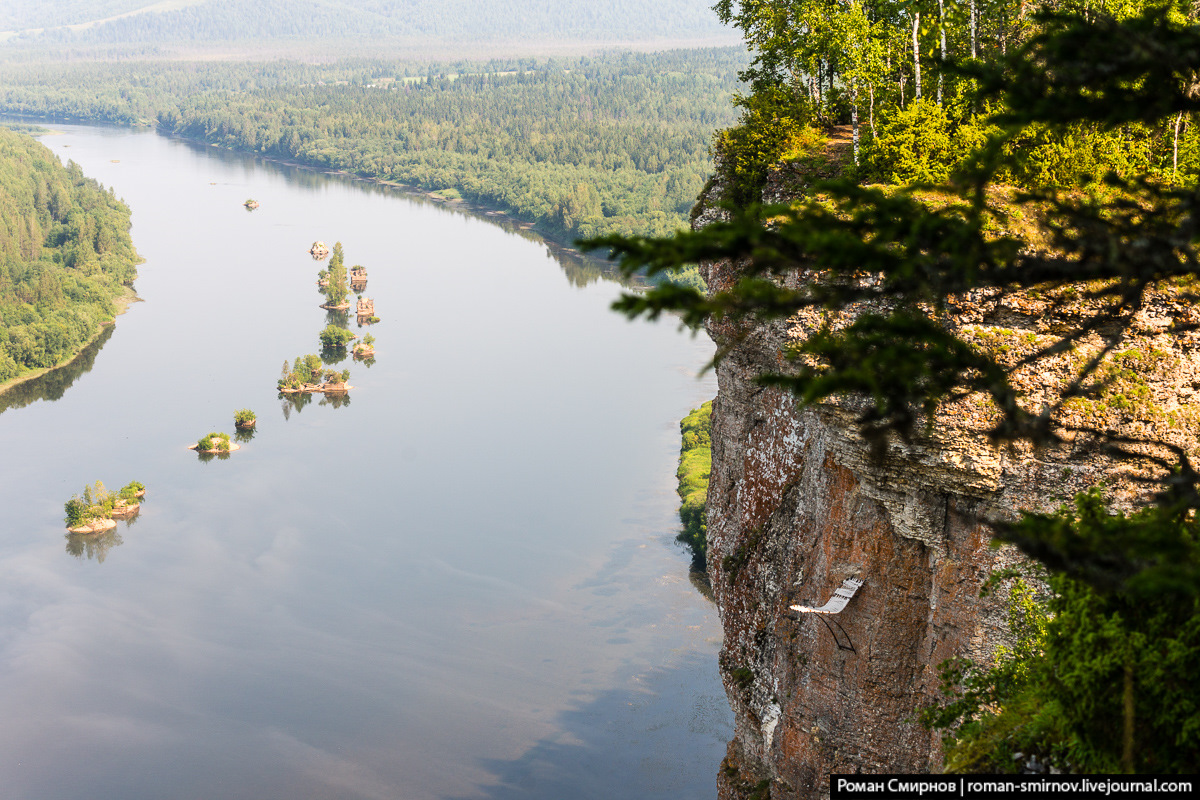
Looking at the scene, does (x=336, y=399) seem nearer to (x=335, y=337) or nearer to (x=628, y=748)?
(x=335, y=337)

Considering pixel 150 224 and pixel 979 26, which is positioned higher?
pixel 979 26

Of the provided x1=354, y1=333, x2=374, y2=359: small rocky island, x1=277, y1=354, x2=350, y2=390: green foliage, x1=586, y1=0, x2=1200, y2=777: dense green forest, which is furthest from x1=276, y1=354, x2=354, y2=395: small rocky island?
x1=586, y1=0, x2=1200, y2=777: dense green forest

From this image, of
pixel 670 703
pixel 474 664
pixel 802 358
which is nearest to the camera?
pixel 802 358

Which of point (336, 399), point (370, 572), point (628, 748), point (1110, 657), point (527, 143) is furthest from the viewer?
point (527, 143)

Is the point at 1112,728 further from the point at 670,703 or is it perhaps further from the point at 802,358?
the point at 670,703

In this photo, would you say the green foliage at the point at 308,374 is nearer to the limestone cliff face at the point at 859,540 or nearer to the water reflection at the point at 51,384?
the water reflection at the point at 51,384

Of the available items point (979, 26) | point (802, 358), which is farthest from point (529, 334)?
point (802, 358)

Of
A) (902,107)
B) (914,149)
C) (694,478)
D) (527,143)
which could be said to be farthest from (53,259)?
(914,149)
